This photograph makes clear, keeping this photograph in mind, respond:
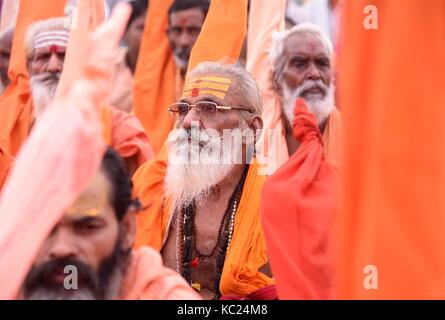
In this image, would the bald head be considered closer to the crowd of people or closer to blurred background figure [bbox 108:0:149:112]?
the crowd of people

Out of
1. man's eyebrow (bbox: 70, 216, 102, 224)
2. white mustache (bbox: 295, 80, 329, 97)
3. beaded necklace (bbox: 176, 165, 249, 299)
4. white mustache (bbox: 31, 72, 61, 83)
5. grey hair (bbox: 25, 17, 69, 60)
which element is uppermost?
grey hair (bbox: 25, 17, 69, 60)

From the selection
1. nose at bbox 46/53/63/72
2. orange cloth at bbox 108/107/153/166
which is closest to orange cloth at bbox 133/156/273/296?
orange cloth at bbox 108/107/153/166

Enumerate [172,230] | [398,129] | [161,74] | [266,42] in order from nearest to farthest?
[398,129] → [172,230] → [266,42] → [161,74]

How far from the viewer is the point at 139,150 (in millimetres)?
6730

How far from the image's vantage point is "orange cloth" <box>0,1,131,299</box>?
405cm

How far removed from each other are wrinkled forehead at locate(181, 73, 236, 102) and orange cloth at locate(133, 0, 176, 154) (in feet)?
→ 6.11

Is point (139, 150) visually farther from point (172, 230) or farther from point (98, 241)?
point (98, 241)

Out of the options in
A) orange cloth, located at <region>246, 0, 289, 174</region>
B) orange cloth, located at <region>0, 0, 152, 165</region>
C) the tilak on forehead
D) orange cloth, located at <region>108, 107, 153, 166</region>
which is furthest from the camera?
the tilak on forehead

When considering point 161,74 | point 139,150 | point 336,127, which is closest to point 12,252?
point 139,150

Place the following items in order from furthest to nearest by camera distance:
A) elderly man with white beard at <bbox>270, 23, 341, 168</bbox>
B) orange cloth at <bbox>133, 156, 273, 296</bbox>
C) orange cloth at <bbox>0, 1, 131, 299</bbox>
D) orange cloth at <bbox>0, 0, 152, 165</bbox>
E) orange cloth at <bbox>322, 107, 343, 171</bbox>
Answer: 1. elderly man with white beard at <bbox>270, 23, 341, 168</bbox>
2. orange cloth at <bbox>322, 107, 343, 171</bbox>
3. orange cloth at <bbox>133, 156, 273, 296</bbox>
4. orange cloth at <bbox>0, 0, 152, 165</bbox>
5. orange cloth at <bbox>0, 1, 131, 299</bbox>

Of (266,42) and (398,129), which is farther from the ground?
(266,42)
